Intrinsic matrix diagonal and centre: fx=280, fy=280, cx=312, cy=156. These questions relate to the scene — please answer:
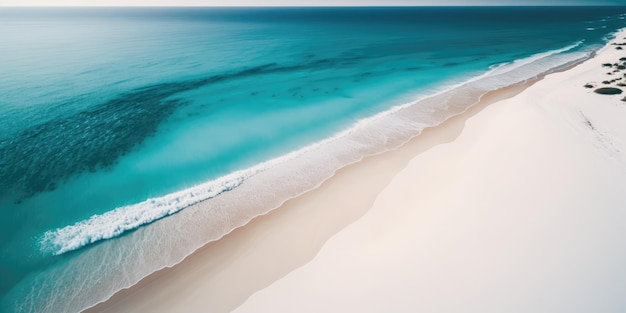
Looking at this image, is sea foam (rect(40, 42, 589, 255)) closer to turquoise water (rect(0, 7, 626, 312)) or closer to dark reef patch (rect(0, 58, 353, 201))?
turquoise water (rect(0, 7, 626, 312))

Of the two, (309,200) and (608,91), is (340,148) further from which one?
(608,91)

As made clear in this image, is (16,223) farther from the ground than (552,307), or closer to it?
closer to it

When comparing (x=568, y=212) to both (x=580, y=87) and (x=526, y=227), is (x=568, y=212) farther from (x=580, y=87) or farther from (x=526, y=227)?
(x=580, y=87)

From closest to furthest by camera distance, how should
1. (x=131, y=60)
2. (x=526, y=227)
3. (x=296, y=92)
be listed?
(x=526, y=227) → (x=296, y=92) → (x=131, y=60)

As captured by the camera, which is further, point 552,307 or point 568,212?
point 568,212

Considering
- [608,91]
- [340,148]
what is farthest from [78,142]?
[608,91]

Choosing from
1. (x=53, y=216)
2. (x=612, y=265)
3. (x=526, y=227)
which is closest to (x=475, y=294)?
(x=526, y=227)

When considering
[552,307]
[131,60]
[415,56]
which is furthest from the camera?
[415,56]

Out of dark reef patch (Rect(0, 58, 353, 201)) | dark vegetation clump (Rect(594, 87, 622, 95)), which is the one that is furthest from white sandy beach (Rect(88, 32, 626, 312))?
dark reef patch (Rect(0, 58, 353, 201))
